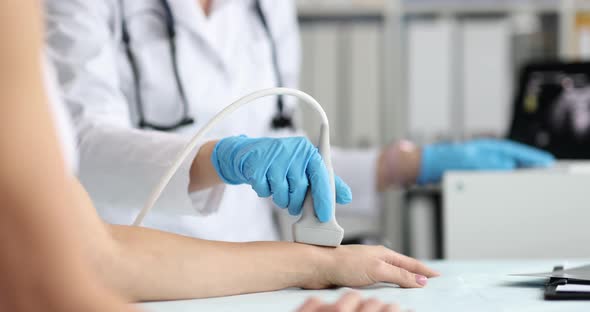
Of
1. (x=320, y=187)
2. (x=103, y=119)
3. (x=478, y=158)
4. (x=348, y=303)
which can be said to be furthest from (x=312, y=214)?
(x=478, y=158)

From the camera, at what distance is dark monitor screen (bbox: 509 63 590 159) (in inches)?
76.6

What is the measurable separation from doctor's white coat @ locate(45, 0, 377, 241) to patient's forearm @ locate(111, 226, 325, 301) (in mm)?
264

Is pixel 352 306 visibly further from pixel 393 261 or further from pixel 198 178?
pixel 198 178

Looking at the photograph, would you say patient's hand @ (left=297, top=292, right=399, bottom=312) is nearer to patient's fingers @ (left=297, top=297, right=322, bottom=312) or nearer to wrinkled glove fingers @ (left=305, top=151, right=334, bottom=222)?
patient's fingers @ (left=297, top=297, right=322, bottom=312)

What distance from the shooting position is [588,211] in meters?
1.49

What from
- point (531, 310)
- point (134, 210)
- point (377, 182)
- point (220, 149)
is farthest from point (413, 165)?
point (531, 310)

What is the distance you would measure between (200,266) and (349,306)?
0.25m

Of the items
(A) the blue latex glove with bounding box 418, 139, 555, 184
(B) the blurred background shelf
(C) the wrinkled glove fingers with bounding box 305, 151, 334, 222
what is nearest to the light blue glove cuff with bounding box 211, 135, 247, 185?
(C) the wrinkled glove fingers with bounding box 305, 151, 334, 222

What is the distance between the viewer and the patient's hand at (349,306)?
2.09 ft

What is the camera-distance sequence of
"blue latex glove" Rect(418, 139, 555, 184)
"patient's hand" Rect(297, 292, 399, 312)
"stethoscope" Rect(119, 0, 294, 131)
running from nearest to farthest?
"patient's hand" Rect(297, 292, 399, 312) < "stethoscope" Rect(119, 0, 294, 131) < "blue latex glove" Rect(418, 139, 555, 184)

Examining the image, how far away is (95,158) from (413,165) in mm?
853

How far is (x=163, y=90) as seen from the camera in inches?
57.4

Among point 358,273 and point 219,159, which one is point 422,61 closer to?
point 219,159

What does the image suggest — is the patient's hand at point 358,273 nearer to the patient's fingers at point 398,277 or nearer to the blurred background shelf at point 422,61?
the patient's fingers at point 398,277
